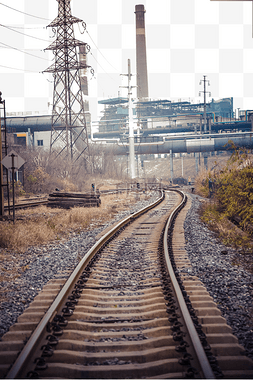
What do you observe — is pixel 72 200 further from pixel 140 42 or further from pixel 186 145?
pixel 140 42

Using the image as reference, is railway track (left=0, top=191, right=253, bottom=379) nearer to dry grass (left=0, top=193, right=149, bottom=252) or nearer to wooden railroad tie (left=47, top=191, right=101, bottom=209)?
dry grass (left=0, top=193, right=149, bottom=252)

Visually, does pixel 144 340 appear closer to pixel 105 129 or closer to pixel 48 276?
pixel 48 276

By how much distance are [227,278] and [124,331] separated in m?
2.54

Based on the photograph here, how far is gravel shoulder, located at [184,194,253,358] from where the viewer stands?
4.20m

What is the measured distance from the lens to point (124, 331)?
398 cm

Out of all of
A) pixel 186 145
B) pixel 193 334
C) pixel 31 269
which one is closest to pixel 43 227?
pixel 31 269

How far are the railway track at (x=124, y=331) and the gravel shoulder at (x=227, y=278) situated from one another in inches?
Result: 6.8

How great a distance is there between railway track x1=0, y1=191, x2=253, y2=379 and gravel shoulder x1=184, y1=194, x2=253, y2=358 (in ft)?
0.57

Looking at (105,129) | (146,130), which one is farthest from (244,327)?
(105,129)

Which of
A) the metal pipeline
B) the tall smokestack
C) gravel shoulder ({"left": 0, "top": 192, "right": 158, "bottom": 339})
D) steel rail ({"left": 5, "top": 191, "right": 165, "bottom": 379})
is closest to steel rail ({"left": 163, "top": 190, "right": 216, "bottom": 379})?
steel rail ({"left": 5, "top": 191, "right": 165, "bottom": 379})

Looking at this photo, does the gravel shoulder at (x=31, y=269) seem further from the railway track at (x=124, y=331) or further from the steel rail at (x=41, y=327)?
the steel rail at (x=41, y=327)

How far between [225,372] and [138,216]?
1100 centimetres

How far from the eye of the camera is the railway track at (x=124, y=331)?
125 inches

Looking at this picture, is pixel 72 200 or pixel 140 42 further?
pixel 140 42
